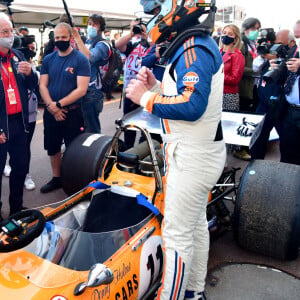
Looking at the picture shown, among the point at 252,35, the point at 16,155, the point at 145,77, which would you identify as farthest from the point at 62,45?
the point at 252,35

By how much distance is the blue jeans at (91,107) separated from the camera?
4.55 meters

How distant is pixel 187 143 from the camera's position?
1.92m

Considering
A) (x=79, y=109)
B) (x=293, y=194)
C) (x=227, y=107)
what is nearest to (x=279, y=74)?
(x=293, y=194)

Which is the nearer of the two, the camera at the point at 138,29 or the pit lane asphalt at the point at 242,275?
the pit lane asphalt at the point at 242,275

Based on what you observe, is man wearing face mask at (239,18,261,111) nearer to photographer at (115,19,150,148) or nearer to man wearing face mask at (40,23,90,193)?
photographer at (115,19,150,148)

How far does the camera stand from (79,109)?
4172 millimetres

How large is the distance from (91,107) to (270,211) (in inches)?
108

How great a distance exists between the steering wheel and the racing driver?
0.72 metres

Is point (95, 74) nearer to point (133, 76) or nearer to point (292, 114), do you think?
point (133, 76)

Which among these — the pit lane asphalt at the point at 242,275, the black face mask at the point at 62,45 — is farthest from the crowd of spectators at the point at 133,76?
the pit lane asphalt at the point at 242,275

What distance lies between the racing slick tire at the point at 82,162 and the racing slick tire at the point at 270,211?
1.36m

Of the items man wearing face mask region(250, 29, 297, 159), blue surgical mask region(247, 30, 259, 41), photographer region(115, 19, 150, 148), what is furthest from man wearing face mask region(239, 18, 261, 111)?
photographer region(115, 19, 150, 148)

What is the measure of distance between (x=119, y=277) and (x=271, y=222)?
52.4 inches

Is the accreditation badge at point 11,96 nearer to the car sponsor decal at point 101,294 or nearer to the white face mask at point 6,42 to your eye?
the white face mask at point 6,42
